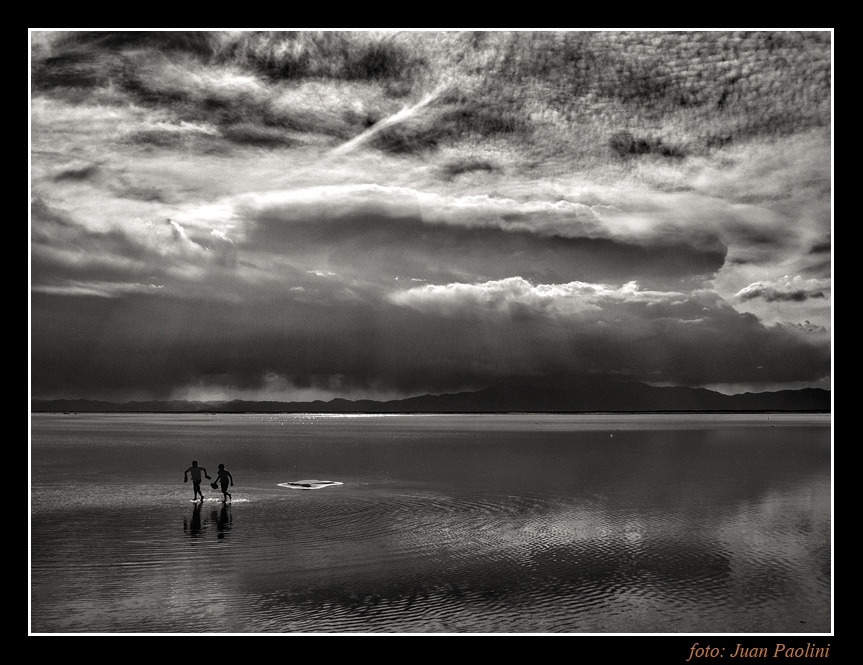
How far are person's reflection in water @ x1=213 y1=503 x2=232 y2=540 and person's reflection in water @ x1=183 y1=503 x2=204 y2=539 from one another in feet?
2.19

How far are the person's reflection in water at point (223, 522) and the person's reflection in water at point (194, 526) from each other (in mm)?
668

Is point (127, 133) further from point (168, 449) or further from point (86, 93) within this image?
point (168, 449)

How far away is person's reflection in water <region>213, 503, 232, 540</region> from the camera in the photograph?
2585 centimetres

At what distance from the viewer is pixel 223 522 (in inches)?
1109

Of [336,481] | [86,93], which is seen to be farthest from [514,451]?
[86,93]

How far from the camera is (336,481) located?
4309cm

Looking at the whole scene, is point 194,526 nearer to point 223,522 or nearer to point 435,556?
point 223,522

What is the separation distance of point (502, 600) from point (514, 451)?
55719mm

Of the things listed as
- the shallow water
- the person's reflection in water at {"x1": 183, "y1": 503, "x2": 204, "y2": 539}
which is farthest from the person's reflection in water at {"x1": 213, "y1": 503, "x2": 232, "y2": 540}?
the person's reflection in water at {"x1": 183, "y1": 503, "x2": 204, "y2": 539}

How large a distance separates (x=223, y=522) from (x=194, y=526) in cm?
129

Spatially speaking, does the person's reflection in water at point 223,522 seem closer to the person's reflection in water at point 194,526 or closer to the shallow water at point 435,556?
the shallow water at point 435,556

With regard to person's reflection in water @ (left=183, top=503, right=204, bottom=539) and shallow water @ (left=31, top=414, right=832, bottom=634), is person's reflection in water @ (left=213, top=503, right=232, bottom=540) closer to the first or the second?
shallow water @ (left=31, top=414, right=832, bottom=634)

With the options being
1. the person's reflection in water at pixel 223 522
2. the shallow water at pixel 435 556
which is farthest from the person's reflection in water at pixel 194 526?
the person's reflection in water at pixel 223 522

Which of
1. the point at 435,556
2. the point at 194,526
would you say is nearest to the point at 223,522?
the point at 194,526
